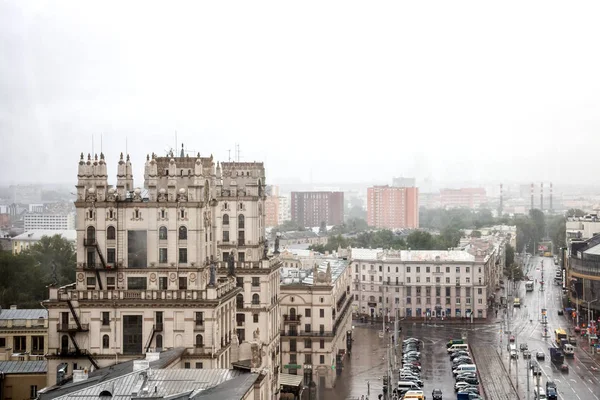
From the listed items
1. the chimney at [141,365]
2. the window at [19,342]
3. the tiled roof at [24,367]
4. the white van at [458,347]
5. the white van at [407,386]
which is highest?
the chimney at [141,365]

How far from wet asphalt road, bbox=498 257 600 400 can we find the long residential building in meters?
6.09

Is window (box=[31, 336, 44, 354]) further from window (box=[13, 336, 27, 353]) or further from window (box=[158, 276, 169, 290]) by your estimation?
window (box=[158, 276, 169, 290])

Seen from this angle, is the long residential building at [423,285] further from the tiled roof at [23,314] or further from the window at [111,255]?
the window at [111,255]

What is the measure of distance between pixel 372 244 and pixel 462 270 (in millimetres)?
66911

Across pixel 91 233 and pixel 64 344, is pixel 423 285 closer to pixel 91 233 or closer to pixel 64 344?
→ pixel 91 233

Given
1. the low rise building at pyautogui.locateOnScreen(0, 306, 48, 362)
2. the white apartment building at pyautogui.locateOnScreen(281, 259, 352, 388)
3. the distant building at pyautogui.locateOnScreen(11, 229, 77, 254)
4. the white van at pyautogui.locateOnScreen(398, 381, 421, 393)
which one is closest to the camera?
the low rise building at pyautogui.locateOnScreen(0, 306, 48, 362)

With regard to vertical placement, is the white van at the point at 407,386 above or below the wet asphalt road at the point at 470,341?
above

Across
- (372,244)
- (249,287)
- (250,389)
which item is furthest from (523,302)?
(250,389)

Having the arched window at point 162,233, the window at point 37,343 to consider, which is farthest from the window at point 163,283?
the window at point 37,343

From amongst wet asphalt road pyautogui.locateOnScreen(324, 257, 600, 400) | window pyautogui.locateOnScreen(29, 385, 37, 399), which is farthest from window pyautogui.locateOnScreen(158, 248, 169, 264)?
wet asphalt road pyautogui.locateOnScreen(324, 257, 600, 400)

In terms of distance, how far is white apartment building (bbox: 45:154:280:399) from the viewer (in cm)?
4766

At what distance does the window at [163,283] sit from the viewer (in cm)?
4984

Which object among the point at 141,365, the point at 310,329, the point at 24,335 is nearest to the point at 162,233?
the point at 141,365

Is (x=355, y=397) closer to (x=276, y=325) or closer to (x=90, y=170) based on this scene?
(x=276, y=325)
